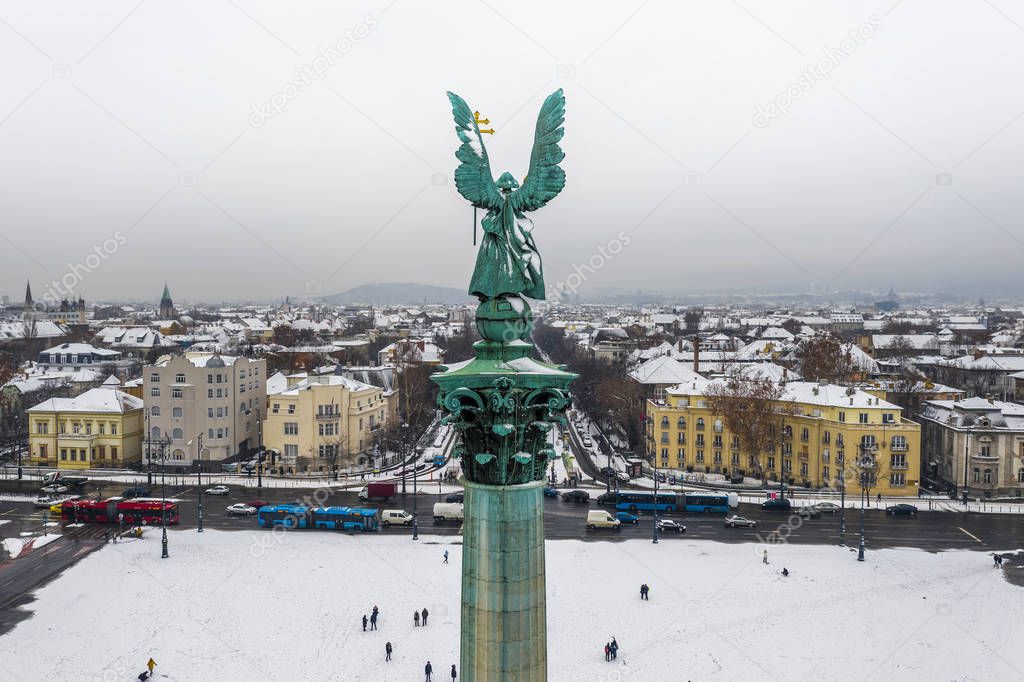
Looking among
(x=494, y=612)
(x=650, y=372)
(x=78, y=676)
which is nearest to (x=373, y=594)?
(x=78, y=676)

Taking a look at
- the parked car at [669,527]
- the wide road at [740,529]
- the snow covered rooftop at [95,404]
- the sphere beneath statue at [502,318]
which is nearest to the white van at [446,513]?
the wide road at [740,529]

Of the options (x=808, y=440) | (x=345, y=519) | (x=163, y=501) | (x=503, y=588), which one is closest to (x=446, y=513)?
(x=345, y=519)

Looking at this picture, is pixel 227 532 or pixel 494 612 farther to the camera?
pixel 227 532

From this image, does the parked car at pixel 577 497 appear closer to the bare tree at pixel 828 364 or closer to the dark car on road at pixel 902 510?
the dark car on road at pixel 902 510

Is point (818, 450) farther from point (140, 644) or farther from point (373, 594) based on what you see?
point (140, 644)

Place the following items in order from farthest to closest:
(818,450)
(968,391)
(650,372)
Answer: (968,391)
(650,372)
(818,450)

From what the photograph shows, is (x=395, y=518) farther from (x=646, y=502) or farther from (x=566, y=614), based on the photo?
(x=566, y=614)

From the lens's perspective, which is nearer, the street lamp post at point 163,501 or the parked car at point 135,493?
the street lamp post at point 163,501
